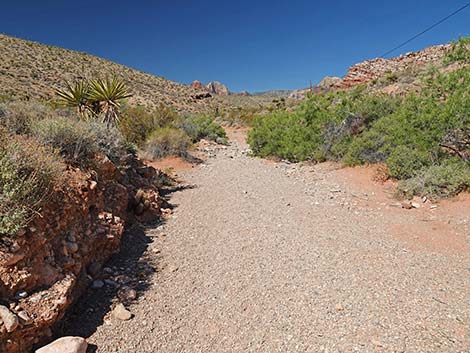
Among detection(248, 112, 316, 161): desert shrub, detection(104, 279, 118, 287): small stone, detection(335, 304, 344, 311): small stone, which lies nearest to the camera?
detection(335, 304, 344, 311): small stone

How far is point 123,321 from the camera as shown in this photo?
122 inches

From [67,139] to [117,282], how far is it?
253 centimetres

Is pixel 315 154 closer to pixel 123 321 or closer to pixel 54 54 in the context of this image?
pixel 123 321

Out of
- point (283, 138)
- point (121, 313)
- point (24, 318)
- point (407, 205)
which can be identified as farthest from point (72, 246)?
point (283, 138)

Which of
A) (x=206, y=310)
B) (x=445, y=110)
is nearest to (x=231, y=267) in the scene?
(x=206, y=310)

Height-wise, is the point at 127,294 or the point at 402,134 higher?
the point at 402,134

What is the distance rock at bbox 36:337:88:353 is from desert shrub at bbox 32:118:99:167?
291 cm

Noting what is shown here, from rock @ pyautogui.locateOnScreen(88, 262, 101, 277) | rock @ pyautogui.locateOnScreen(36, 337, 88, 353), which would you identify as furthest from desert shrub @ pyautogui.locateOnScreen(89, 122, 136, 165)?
rock @ pyautogui.locateOnScreen(36, 337, 88, 353)

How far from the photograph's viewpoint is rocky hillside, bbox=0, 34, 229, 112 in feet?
84.5

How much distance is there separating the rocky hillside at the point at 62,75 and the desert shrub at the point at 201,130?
8642 mm

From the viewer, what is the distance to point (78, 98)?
7848 millimetres

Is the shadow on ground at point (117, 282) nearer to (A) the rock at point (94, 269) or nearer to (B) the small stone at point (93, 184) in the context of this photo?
(A) the rock at point (94, 269)

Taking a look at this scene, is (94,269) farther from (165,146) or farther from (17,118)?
(165,146)

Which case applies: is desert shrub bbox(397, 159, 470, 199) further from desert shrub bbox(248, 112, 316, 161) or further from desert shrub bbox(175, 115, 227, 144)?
desert shrub bbox(175, 115, 227, 144)
